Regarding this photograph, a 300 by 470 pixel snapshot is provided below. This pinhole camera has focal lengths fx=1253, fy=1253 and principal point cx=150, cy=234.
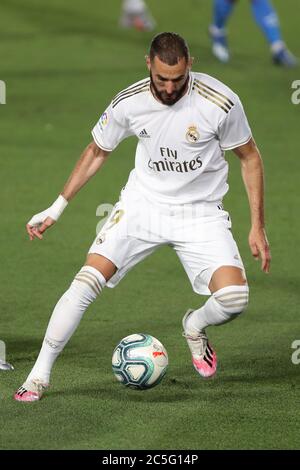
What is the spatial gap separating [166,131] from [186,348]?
Result: 5.96 feet

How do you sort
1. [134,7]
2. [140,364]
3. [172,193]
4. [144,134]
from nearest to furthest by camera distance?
[140,364] → [144,134] → [172,193] → [134,7]

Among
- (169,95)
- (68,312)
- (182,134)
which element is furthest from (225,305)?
(169,95)

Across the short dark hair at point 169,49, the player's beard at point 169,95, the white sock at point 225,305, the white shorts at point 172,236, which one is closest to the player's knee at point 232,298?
the white sock at point 225,305

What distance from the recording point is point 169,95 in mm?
7254

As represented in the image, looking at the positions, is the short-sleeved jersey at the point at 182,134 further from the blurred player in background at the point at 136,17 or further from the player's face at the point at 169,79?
the blurred player in background at the point at 136,17

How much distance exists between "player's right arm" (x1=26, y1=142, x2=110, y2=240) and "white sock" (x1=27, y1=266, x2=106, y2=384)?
42cm

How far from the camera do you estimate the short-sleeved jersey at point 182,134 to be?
7.38 m

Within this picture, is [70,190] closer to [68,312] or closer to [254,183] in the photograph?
[68,312]

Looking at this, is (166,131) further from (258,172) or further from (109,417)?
(109,417)

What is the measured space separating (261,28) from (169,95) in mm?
10713

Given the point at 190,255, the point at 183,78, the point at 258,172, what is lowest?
the point at 190,255

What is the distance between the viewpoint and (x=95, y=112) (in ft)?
52.5

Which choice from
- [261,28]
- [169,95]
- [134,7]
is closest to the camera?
[169,95]
